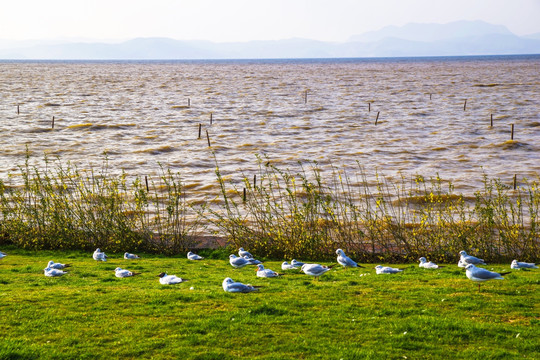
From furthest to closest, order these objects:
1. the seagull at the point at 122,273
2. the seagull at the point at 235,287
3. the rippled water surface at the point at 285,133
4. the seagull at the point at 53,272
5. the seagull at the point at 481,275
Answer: the rippled water surface at the point at 285,133 < the seagull at the point at 122,273 < the seagull at the point at 53,272 < the seagull at the point at 235,287 < the seagull at the point at 481,275

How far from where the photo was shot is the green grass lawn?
983cm

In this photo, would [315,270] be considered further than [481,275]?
Yes

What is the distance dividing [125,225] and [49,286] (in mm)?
6780

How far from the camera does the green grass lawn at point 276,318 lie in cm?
983

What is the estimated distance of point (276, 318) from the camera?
11.4 meters

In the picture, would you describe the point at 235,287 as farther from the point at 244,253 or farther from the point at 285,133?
the point at 285,133

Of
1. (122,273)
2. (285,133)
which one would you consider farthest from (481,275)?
(285,133)

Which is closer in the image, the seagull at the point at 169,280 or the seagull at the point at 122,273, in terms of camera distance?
the seagull at the point at 169,280

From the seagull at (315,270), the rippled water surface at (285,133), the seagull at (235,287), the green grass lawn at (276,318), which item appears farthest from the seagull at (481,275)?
the rippled water surface at (285,133)

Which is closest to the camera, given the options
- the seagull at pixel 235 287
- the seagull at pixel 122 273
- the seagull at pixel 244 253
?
the seagull at pixel 235 287

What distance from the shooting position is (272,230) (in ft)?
69.1

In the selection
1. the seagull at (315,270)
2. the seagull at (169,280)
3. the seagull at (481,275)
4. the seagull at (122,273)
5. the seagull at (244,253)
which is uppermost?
the seagull at (481,275)

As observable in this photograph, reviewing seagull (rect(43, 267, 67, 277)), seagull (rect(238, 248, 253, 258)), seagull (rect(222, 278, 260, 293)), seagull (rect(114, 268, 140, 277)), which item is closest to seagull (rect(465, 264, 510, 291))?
seagull (rect(222, 278, 260, 293))

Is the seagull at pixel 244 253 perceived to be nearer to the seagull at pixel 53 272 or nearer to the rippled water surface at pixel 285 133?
the rippled water surface at pixel 285 133
